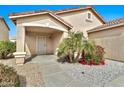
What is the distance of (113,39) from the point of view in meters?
11.1

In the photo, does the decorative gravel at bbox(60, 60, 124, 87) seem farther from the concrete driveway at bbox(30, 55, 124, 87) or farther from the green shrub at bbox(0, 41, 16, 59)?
the green shrub at bbox(0, 41, 16, 59)

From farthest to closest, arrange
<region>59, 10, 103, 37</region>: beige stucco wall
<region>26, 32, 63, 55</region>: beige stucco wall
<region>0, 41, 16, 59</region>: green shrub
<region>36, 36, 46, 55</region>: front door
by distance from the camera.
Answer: <region>59, 10, 103, 37</region>: beige stucco wall, <region>36, 36, 46, 55</region>: front door, <region>26, 32, 63, 55</region>: beige stucco wall, <region>0, 41, 16, 59</region>: green shrub

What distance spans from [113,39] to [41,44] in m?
8.69

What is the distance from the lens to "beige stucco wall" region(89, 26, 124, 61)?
33.5 ft

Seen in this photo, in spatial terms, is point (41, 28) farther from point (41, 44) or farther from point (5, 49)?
point (5, 49)

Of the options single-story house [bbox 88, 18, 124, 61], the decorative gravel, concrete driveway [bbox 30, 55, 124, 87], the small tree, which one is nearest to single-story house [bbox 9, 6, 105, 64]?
the small tree

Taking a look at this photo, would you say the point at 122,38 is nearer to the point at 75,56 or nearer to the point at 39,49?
the point at 75,56

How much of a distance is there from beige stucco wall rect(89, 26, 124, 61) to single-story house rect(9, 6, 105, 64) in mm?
3164

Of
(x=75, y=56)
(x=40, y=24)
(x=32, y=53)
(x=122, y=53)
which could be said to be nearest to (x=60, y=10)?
(x=40, y=24)

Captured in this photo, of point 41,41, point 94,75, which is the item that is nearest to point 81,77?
point 94,75

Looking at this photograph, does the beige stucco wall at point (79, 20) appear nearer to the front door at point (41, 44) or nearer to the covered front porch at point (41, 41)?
the covered front porch at point (41, 41)

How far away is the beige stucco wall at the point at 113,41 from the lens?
33.5 feet

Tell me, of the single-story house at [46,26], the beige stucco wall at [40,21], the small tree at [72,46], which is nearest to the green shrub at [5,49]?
the single-story house at [46,26]
